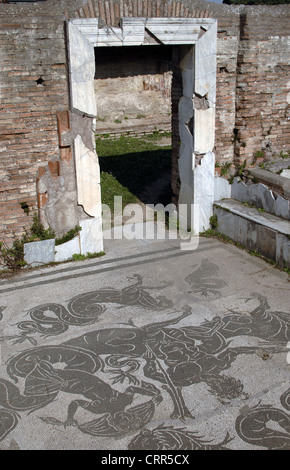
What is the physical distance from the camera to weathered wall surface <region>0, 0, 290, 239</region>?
5477mm

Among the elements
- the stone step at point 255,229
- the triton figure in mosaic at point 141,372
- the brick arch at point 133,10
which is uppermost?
the brick arch at point 133,10

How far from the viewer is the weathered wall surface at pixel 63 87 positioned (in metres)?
5.48

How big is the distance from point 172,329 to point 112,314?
676 mm

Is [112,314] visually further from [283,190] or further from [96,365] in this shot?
[283,190]

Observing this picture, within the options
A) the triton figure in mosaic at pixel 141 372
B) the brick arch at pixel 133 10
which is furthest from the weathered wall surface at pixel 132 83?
the triton figure in mosaic at pixel 141 372

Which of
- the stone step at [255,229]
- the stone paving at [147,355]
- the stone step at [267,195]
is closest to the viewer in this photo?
the stone paving at [147,355]

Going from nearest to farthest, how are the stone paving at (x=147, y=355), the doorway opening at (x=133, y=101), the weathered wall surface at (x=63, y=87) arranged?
the stone paving at (x=147, y=355), the weathered wall surface at (x=63, y=87), the doorway opening at (x=133, y=101)

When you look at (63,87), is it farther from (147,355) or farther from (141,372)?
(141,372)

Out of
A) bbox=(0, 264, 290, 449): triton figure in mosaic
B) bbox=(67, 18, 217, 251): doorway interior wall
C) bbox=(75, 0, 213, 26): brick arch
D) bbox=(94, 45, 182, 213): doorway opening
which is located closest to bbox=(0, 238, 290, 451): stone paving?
bbox=(0, 264, 290, 449): triton figure in mosaic

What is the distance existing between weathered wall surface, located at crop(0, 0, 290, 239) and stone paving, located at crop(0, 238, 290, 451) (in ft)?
3.65

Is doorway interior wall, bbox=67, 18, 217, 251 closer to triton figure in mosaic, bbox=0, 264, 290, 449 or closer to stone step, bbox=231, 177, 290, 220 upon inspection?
stone step, bbox=231, 177, 290, 220

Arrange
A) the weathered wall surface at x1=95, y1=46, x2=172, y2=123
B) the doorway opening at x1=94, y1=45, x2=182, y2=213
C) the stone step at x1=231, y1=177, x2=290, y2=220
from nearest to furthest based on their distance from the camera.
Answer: the stone step at x1=231, y1=177, x2=290, y2=220 → the doorway opening at x1=94, y1=45, x2=182, y2=213 → the weathered wall surface at x1=95, y1=46, x2=172, y2=123

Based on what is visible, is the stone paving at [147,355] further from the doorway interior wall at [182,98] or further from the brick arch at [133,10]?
the brick arch at [133,10]

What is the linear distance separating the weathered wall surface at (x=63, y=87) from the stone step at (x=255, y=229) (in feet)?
2.62
